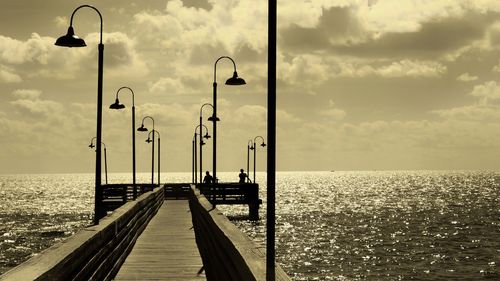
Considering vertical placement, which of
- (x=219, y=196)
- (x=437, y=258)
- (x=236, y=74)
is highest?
(x=236, y=74)

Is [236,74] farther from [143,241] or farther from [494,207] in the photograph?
[494,207]

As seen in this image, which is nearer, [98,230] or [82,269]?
[82,269]

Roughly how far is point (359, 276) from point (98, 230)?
3450 centimetres

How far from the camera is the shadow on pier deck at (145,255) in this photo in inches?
308

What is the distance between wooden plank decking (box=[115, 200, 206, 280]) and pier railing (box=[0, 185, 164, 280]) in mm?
356

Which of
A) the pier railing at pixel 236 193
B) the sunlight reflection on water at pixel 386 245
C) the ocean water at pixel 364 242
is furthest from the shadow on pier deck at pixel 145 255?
the pier railing at pixel 236 193

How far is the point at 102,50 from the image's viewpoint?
23375 millimetres

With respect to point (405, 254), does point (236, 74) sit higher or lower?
higher

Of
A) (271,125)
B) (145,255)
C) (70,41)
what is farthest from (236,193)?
(271,125)

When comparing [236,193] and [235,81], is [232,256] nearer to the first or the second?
[235,81]

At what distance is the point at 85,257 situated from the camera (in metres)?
9.91

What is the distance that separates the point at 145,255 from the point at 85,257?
7.64 metres

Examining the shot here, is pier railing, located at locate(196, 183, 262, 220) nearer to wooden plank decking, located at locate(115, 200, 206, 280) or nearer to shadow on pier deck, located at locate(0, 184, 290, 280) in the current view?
wooden plank decking, located at locate(115, 200, 206, 280)

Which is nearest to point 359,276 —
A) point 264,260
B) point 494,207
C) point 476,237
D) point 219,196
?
point 219,196
